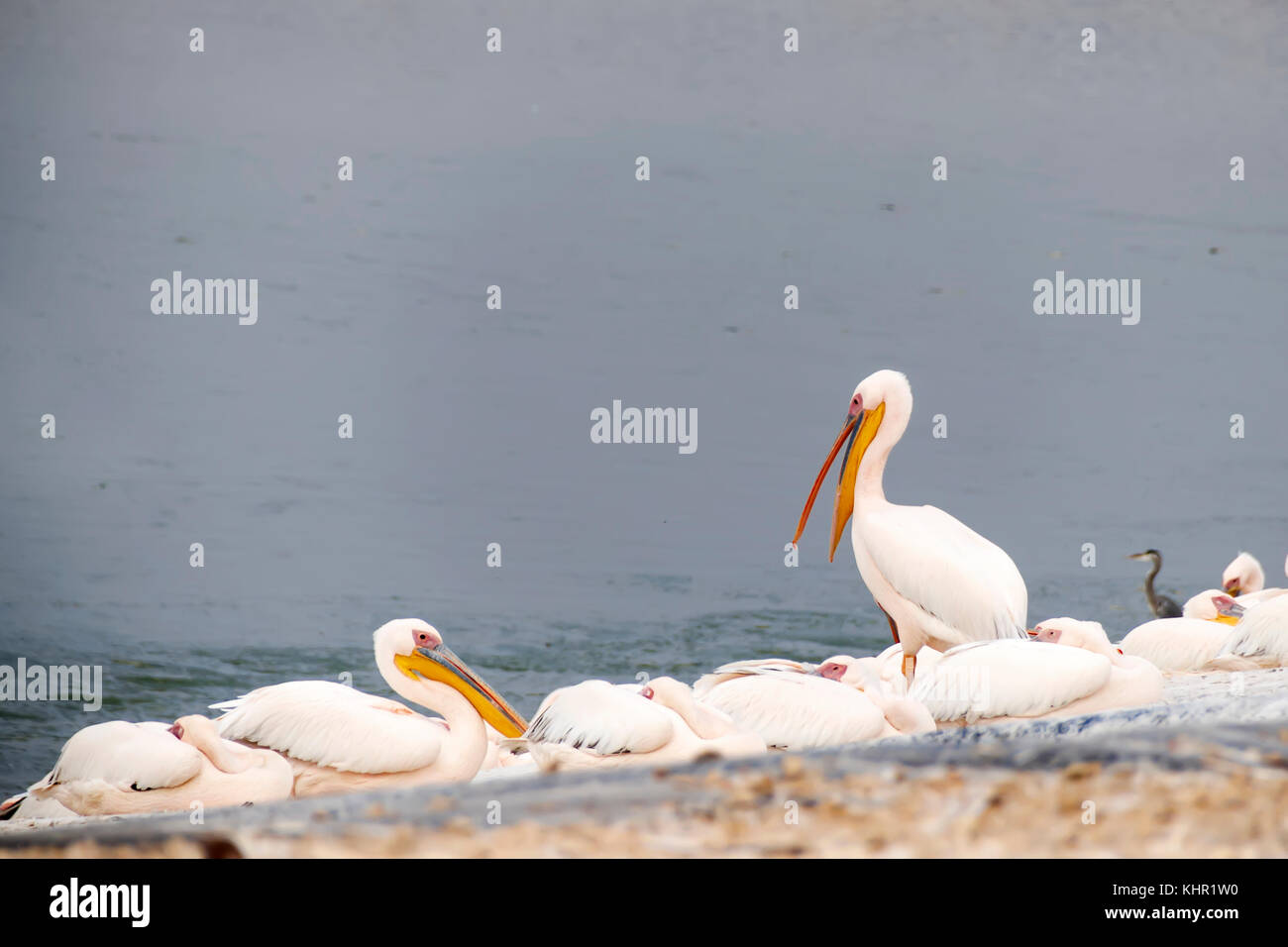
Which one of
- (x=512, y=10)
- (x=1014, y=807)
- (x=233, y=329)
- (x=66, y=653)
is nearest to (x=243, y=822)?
(x=1014, y=807)

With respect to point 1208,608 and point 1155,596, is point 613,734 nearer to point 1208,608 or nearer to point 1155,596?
point 1208,608

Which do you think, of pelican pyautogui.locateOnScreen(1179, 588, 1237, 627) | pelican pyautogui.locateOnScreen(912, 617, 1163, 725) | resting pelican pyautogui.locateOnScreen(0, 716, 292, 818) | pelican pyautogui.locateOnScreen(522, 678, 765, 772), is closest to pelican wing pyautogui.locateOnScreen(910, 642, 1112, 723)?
pelican pyautogui.locateOnScreen(912, 617, 1163, 725)

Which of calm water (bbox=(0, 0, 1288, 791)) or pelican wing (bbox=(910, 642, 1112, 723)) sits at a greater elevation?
calm water (bbox=(0, 0, 1288, 791))

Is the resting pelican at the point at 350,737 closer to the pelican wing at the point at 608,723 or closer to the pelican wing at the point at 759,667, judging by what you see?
the pelican wing at the point at 608,723

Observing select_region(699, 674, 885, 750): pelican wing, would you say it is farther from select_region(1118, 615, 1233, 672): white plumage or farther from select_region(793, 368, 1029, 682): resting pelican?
select_region(1118, 615, 1233, 672): white plumage

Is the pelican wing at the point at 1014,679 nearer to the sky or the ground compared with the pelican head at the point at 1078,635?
nearer to the ground

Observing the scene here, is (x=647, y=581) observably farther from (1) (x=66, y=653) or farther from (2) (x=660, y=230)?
(1) (x=66, y=653)

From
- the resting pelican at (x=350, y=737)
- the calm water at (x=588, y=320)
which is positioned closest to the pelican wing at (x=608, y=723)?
the resting pelican at (x=350, y=737)

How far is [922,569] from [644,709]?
996 mm

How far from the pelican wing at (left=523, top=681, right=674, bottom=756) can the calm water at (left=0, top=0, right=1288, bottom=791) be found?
1829 mm

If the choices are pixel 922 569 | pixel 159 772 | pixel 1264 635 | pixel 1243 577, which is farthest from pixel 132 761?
pixel 1243 577

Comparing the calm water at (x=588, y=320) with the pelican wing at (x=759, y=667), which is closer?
the pelican wing at (x=759, y=667)

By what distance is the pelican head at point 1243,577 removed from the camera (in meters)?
5.57

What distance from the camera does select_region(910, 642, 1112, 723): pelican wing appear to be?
320 centimetres
